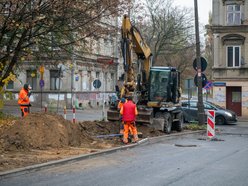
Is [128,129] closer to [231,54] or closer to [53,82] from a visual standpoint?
[231,54]

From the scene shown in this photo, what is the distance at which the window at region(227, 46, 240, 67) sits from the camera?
129ft

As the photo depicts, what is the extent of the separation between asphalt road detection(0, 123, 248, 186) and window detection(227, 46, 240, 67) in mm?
25234

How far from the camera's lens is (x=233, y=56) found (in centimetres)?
3922

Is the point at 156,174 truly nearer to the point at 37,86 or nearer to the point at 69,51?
the point at 69,51

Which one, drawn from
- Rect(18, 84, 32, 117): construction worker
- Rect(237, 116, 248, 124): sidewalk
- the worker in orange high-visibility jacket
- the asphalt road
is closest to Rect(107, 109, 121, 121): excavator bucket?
the worker in orange high-visibility jacket

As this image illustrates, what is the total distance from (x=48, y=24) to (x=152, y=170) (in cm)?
858

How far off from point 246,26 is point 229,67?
3.52m

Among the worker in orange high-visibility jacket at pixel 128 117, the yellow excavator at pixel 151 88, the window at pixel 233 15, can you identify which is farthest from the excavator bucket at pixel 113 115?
the window at pixel 233 15

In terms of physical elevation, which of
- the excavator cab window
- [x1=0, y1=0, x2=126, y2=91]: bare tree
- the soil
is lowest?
the soil

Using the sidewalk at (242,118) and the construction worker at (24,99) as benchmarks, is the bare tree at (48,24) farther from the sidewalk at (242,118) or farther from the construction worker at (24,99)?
the sidewalk at (242,118)

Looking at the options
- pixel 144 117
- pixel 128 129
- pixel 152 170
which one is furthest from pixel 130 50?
pixel 152 170

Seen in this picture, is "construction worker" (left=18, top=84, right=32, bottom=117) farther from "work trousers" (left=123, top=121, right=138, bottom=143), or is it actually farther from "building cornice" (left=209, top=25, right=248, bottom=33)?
"building cornice" (left=209, top=25, right=248, bottom=33)

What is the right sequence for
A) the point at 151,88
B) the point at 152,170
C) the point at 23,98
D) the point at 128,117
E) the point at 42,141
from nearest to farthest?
the point at 152,170
the point at 42,141
the point at 128,117
the point at 23,98
the point at 151,88

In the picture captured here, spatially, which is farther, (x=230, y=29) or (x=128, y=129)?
(x=230, y=29)
